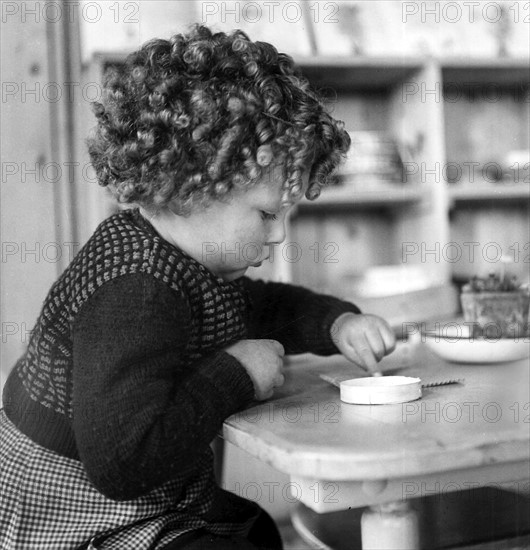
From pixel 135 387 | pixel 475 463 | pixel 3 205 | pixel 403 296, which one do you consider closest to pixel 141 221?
pixel 135 387

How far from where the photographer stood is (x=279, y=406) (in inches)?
33.8

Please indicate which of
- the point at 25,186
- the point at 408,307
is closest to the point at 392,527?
the point at 25,186

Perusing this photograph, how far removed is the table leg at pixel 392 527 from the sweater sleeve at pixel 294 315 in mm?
437

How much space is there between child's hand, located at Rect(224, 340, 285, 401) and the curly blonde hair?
189 mm

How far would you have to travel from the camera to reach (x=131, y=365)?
0.77 metres

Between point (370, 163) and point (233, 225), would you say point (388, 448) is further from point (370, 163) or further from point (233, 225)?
point (370, 163)

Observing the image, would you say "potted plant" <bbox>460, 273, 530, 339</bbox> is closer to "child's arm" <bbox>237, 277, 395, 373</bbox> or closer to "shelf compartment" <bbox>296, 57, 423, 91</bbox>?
"child's arm" <bbox>237, 277, 395, 373</bbox>

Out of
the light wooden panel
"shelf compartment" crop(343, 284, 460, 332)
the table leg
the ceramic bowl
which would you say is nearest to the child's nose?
the ceramic bowl

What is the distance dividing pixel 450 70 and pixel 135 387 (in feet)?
6.21

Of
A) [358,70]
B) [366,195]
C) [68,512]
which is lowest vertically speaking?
[68,512]

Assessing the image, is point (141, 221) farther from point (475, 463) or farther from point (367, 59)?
point (367, 59)

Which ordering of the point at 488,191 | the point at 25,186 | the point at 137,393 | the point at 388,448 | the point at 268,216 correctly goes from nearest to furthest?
the point at 388,448 < the point at 137,393 < the point at 268,216 < the point at 25,186 < the point at 488,191

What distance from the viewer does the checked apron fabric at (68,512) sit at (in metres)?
0.87

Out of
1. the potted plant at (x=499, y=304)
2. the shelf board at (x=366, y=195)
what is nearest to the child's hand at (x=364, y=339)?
the potted plant at (x=499, y=304)
